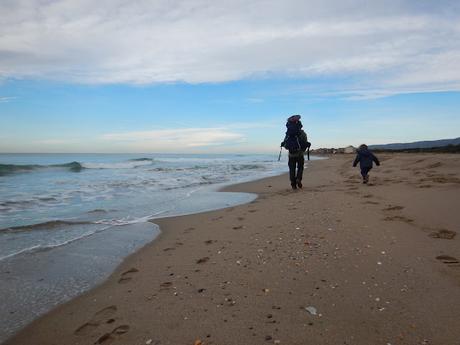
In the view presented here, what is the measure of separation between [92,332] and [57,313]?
0.62 meters

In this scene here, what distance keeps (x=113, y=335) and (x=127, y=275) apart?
141 cm

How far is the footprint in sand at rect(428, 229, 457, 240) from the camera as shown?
14.7 ft

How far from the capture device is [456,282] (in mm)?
3133

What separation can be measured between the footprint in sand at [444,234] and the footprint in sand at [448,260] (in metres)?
0.80

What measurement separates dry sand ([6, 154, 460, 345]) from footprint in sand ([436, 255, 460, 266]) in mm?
19

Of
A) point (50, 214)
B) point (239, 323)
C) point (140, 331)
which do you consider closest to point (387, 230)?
point (239, 323)

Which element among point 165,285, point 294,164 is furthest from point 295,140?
point 165,285

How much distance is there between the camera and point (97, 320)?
2938 mm

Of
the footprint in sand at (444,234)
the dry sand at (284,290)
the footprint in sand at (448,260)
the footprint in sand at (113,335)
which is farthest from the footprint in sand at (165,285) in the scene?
the footprint in sand at (444,234)

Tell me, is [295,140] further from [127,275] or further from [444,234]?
[127,275]

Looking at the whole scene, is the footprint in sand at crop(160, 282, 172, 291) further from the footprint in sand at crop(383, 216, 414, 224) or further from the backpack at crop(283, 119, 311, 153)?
the backpack at crop(283, 119, 311, 153)

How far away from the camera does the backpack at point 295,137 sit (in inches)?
424

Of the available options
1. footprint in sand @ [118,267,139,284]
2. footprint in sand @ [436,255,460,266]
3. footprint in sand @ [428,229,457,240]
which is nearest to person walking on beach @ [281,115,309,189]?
footprint in sand @ [428,229,457,240]

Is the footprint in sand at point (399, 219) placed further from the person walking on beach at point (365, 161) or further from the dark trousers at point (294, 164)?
the person walking on beach at point (365, 161)
